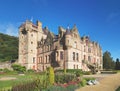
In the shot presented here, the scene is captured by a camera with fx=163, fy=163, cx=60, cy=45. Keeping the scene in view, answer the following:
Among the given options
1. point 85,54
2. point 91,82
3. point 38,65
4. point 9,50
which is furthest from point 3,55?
point 91,82

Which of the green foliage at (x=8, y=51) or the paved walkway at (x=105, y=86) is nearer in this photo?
the paved walkway at (x=105, y=86)

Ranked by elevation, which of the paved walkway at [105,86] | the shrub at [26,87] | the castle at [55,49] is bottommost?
the paved walkway at [105,86]

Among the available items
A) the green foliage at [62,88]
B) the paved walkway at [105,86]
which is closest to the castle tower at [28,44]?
the paved walkway at [105,86]

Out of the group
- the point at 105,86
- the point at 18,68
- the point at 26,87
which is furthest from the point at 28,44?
the point at 26,87

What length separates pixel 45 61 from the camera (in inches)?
2052

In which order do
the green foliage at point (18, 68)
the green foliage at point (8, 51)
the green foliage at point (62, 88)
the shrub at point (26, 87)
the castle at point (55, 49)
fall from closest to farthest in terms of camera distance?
the shrub at point (26, 87) → the green foliage at point (62, 88) → the castle at point (55, 49) → the green foliage at point (18, 68) → the green foliage at point (8, 51)

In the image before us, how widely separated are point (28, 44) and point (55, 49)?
11698 millimetres

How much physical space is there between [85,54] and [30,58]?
1808cm

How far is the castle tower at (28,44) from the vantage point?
5375 cm

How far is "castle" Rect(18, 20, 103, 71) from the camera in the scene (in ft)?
147

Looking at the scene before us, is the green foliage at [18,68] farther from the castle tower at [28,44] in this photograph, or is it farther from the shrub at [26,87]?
the shrub at [26,87]

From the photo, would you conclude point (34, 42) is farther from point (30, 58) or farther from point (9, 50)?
point (9, 50)

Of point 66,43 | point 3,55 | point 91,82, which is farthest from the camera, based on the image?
point 3,55

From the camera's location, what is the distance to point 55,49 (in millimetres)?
46594
